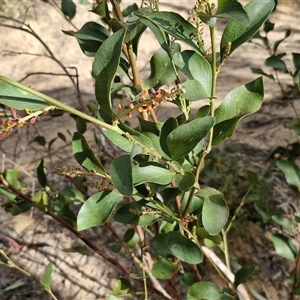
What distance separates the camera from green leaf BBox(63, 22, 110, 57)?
0.82 meters

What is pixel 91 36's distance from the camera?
83 cm

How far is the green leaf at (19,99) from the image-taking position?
0.64m

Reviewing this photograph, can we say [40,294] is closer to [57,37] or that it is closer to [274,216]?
[274,216]

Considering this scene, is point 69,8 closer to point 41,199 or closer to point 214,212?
point 41,199

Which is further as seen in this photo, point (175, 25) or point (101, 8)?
point (101, 8)

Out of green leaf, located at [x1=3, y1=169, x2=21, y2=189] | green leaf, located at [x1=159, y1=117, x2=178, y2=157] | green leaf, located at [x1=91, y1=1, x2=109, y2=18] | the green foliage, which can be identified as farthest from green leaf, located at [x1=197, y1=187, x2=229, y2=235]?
green leaf, located at [x1=3, y1=169, x2=21, y2=189]

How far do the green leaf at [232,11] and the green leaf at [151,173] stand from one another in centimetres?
27

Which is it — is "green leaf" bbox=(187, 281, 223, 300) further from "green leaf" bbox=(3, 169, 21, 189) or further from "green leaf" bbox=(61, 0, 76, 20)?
"green leaf" bbox=(61, 0, 76, 20)

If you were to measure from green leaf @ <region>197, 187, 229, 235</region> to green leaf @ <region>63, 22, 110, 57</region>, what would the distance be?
33 centimetres

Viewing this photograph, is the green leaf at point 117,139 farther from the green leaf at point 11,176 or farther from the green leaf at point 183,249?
the green leaf at point 11,176

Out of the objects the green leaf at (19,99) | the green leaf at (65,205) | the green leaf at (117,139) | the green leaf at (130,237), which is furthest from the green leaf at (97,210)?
the green leaf at (130,237)

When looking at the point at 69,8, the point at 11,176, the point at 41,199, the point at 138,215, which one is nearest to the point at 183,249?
the point at 138,215

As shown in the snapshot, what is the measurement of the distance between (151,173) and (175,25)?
23 centimetres

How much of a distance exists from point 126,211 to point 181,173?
25cm
